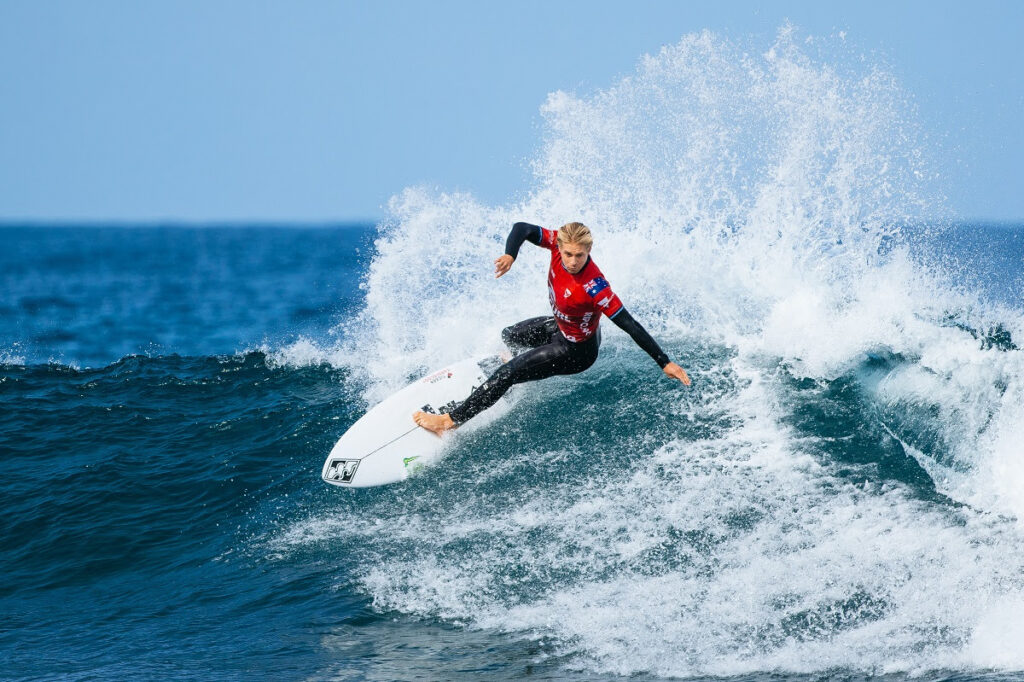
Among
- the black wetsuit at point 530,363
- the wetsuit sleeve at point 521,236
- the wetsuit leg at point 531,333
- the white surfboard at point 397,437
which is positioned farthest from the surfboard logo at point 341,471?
the wetsuit sleeve at point 521,236

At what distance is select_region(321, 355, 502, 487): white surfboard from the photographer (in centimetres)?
755

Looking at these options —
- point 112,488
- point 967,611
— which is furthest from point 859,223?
point 112,488

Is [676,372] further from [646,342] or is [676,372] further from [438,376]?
[438,376]

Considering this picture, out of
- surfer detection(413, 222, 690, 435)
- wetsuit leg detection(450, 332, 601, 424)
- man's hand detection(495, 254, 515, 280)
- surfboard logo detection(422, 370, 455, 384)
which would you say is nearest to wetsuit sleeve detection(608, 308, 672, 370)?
surfer detection(413, 222, 690, 435)

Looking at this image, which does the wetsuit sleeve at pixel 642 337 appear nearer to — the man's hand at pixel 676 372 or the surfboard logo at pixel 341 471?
the man's hand at pixel 676 372

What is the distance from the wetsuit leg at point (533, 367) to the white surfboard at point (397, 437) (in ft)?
1.40

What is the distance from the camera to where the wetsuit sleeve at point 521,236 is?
7180 mm

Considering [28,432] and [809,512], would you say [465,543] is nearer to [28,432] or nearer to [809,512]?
[809,512]

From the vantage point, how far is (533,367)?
24.4 feet

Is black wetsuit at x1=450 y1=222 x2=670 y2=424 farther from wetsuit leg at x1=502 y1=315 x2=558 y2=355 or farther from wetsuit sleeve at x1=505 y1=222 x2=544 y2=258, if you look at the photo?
wetsuit leg at x1=502 y1=315 x2=558 y2=355

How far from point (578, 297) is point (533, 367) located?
82cm

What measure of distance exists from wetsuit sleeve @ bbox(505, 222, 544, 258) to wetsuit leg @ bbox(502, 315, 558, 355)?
2.85ft

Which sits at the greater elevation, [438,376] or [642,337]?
[642,337]

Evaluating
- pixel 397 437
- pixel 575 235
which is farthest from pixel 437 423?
pixel 575 235
